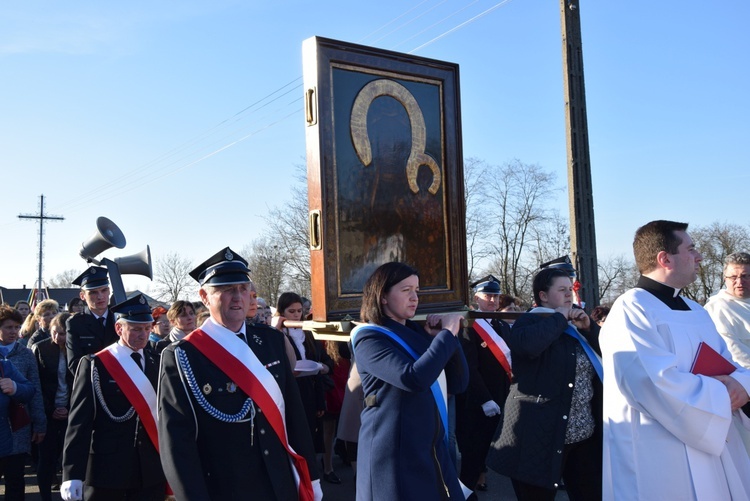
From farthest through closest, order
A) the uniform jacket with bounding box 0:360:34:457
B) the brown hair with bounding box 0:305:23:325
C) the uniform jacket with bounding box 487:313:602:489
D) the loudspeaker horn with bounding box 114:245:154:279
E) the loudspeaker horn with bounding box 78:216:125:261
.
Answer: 1. the loudspeaker horn with bounding box 114:245:154:279
2. the loudspeaker horn with bounding box 78:216:125:261
3. the brown hair with bounding box 0:305:23:325
4. the uniform jacket with bounding box 0:360:34:457
5. the uniform jacket with bounding box 487:313:602:489

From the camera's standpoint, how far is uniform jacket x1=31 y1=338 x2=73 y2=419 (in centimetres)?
714

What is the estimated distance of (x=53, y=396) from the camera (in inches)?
281

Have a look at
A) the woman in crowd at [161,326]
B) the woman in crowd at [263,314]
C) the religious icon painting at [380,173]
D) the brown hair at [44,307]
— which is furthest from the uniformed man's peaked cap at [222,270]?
the brown hair at [44,307]

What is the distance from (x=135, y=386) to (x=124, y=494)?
0.70m

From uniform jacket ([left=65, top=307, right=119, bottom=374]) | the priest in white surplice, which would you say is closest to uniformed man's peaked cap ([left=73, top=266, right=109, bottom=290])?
uniform jacket ([left=65, top=307, right=119, bottom=374])

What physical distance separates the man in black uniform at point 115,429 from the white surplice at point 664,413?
278 centimetres

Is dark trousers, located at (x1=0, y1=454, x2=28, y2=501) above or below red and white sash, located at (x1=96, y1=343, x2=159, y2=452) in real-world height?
below

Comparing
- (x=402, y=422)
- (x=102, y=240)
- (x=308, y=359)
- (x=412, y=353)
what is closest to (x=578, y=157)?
(x=308, y=359)

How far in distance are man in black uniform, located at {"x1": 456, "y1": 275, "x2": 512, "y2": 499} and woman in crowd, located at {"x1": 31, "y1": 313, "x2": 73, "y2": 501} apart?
3.58 meters

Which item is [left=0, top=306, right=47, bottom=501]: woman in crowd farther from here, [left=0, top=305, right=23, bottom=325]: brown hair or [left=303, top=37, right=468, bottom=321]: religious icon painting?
[left=303, top=37, right=468, bottom=321]: religious icon painting

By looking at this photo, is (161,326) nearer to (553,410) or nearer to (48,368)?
(48,368)

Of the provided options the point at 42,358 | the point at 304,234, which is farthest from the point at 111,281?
the point at 304,234

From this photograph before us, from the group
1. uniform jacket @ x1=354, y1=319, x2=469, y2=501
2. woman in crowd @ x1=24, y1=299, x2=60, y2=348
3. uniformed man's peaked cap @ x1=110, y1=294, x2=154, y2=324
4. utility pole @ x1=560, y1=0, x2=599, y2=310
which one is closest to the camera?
uniform jacket @ x1=354, y1=319, x2=469, y2=501

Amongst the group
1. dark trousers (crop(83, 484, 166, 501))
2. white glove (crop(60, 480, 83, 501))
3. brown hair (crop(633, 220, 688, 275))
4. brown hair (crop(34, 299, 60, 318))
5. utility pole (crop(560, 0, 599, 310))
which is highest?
utility pole (crop(560, 0, 599, 310))
